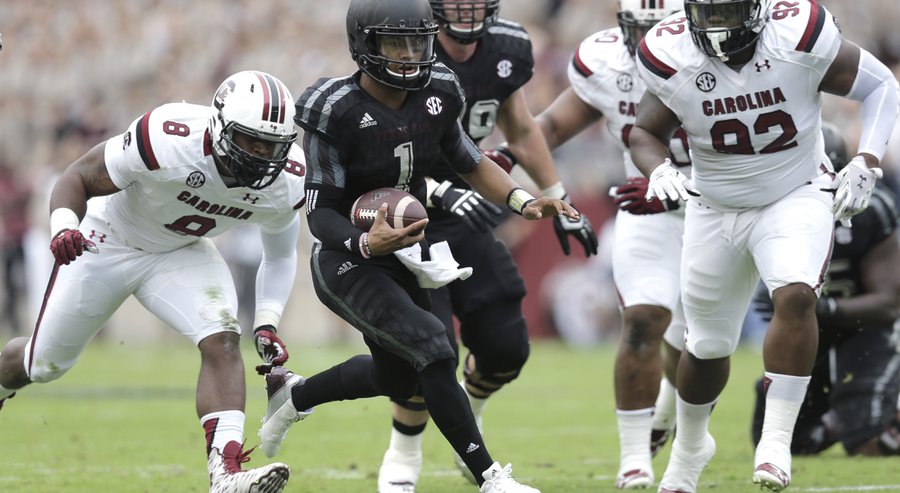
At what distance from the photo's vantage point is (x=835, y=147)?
6984 millimetres

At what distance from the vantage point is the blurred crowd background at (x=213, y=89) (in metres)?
14.7

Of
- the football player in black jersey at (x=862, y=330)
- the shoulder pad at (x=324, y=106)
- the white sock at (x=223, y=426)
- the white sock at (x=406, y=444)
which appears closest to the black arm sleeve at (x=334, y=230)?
the shoulder pad at (x=324, y=106)

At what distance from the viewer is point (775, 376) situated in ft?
16.8

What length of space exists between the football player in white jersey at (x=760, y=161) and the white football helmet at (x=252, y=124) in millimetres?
1430

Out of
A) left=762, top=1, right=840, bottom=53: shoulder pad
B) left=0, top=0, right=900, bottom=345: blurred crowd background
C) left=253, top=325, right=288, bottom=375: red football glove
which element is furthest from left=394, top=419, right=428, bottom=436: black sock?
left=0, top=0, right=900, bottom=345: blurred crowd background

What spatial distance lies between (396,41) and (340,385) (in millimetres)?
1476

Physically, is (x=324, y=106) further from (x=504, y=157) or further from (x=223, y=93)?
(x=504, y=157)

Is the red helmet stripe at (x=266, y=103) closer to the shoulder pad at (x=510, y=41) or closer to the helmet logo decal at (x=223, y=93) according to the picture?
the helmet logo decal at (x=223, y=93)

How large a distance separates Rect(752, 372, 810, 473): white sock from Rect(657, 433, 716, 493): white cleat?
2.02 feet

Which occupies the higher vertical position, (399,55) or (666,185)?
(399,55)

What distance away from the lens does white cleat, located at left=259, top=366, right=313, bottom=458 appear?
589 centimetres

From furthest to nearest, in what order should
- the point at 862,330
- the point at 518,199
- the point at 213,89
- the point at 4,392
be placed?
the point at 213,89 < the point at 862,330 < the point at 4,392 < the point at 518,199

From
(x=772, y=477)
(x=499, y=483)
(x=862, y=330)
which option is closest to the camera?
(x=772, y=477)

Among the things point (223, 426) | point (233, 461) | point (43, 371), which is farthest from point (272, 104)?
point (43, 371)
